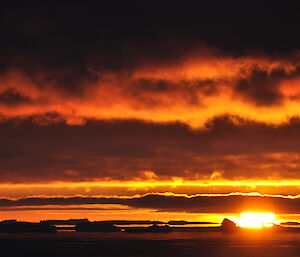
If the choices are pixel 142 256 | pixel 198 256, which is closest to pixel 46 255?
pixel 142 256

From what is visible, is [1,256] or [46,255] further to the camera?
[46,255]

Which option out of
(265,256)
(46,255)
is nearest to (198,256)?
(265,256)

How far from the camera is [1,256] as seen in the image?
14675 centimetres

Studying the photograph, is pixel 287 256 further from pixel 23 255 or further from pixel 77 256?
pixel 23 255

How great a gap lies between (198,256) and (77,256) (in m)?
36.9

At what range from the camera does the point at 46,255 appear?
15612cm

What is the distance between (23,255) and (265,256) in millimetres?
75191

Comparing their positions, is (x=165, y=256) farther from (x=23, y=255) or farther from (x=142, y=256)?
(x=23, y=255)

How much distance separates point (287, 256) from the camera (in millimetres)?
152125

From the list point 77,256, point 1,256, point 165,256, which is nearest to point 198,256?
point 165,256

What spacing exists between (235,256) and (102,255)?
41.8 meters

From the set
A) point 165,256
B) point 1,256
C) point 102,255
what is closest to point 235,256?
point 165,256

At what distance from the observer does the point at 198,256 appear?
15000cm

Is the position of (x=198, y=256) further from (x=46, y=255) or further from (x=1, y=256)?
(x=1, y=256)
